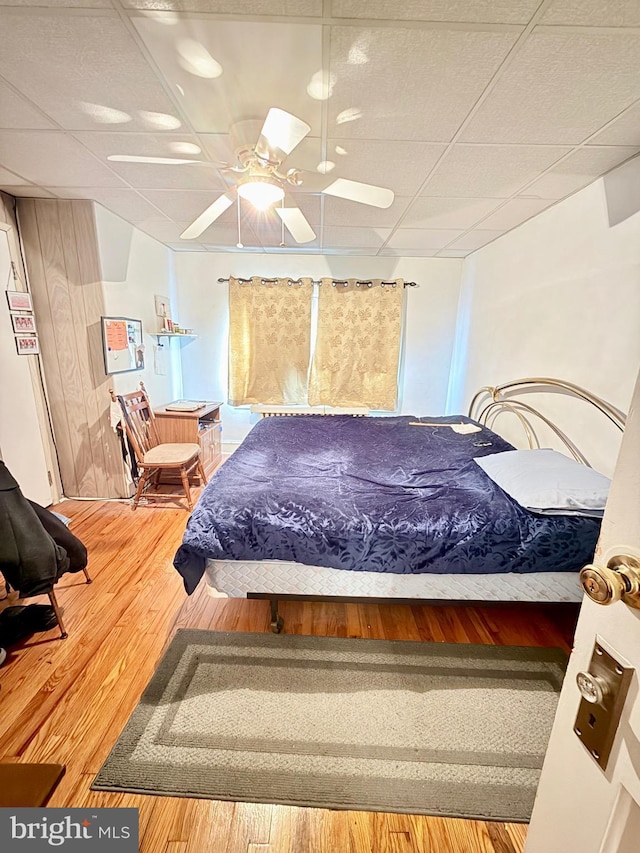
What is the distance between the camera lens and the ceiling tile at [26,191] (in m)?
2.43

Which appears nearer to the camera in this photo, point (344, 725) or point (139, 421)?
point (344, 725)

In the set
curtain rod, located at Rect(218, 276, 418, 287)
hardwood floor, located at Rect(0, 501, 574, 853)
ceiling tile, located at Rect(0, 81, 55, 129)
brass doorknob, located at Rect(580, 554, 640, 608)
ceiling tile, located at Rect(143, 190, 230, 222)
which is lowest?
hardwood floor, located at Rect(0, 501, 574, 853)

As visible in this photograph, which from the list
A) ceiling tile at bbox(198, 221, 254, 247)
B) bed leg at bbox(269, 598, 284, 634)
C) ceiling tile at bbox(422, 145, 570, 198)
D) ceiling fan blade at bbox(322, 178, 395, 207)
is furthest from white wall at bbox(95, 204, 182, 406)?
ceiling tile at bbox(422, 145, 570, 198)

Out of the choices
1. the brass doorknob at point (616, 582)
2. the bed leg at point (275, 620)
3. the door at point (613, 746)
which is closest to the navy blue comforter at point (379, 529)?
the bed leg at point (275, 620)

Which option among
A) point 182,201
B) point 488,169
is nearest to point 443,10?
point 488,169

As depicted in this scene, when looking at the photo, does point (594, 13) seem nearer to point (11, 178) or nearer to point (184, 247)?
point (11, 178)

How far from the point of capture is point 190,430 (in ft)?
11.5

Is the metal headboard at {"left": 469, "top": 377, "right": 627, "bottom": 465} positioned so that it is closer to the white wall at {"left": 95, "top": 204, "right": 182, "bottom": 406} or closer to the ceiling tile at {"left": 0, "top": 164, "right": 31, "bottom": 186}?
the white wall at {"left": 95, "top": 204, "right": 182, "bottom": 406}

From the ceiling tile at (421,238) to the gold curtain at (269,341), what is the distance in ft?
3.59

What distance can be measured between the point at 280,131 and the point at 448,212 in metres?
1.74

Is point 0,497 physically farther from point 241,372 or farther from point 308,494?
point 241,372

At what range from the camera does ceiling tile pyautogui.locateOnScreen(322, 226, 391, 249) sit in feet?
10.3

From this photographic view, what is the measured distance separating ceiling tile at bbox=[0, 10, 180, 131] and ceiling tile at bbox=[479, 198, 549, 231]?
7.40ft

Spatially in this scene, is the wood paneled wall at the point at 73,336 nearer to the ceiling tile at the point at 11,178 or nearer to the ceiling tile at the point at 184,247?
the ceiling tile at the point at 11,178
